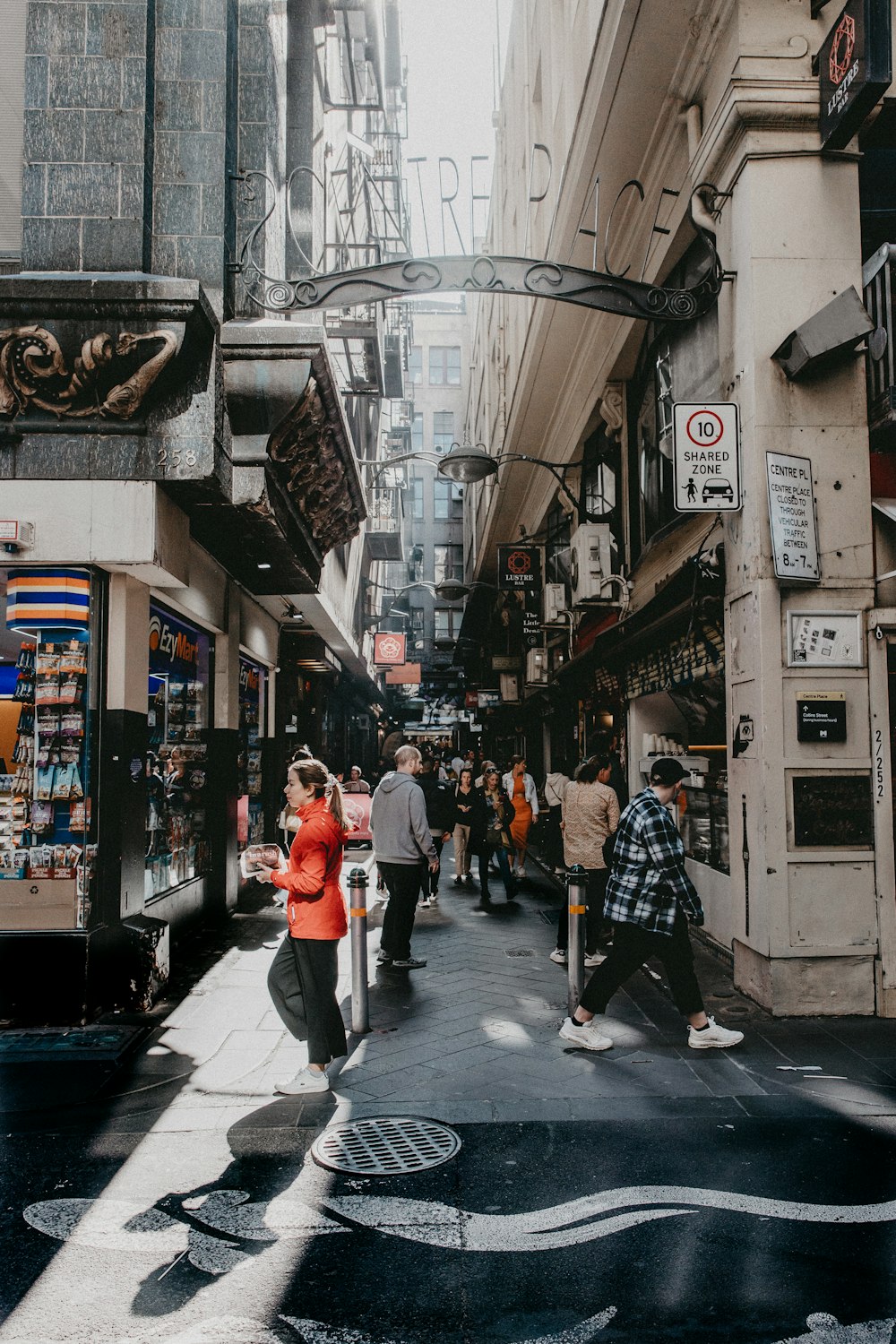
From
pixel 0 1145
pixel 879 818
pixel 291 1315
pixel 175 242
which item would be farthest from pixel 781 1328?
pixel 175 242

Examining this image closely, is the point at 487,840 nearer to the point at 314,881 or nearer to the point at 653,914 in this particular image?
the point at 653,914

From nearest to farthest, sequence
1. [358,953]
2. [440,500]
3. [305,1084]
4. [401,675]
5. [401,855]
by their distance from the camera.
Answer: [305,1084] < [358,953] < [401,855] < [401,675] < [440,500]

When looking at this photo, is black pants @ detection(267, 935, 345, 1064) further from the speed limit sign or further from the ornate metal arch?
the ornate metal arch

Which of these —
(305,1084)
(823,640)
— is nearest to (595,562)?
(823,640)

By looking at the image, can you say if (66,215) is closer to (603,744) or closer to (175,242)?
(175,242)

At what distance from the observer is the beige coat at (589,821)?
882 cm

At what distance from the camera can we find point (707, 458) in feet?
24.5

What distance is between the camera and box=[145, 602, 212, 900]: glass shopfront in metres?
8.86

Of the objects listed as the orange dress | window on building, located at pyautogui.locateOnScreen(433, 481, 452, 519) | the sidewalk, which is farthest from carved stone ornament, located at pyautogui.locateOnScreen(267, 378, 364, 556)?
window on building, located at pyautogui.locateOnScreen(433, 481, 452, 519)

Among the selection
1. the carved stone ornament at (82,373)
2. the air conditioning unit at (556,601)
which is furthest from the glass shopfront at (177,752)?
the air conditioning unit at (556,601)

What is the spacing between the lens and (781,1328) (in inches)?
Result: 126

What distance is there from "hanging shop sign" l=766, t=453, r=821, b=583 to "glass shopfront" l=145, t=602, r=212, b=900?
5.30 meters

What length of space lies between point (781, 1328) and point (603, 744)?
228 inches

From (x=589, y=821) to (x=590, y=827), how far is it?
0.06 metres
